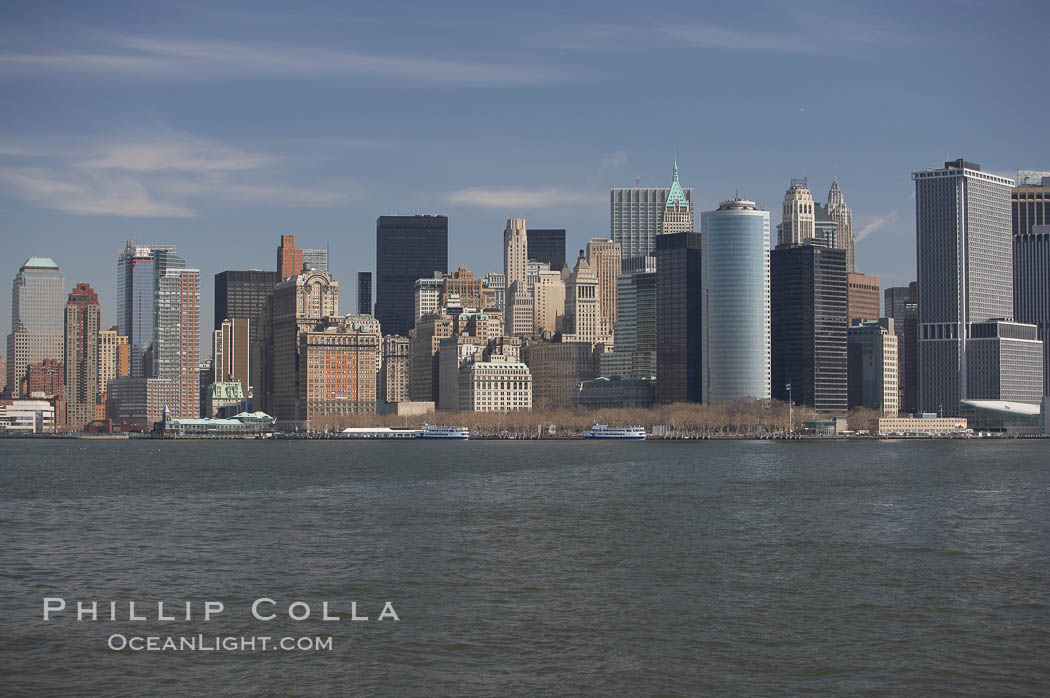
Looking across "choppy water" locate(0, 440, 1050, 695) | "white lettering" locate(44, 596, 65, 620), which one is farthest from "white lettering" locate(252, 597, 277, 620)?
"white lettering" locate(44, 596, 65, 620)

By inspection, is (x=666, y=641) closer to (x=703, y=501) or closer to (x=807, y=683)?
(x=807, y=683)

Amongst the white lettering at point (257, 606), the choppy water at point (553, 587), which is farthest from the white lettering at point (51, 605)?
the white lettering at point (257, 606)

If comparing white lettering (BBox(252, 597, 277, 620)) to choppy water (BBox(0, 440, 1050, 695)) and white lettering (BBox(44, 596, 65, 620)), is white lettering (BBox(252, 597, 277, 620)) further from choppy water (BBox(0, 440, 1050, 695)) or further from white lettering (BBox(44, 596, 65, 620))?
white lettering (BBox(44, 596, 65, 620))

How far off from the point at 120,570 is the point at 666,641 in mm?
24454

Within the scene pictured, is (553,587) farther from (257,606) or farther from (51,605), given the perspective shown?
(51,605)

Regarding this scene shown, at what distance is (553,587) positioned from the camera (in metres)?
50.8

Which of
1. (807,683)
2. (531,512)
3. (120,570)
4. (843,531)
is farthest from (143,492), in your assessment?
(807,683)

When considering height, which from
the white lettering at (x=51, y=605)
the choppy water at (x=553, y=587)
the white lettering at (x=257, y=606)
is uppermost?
the white lettering at (x=51, y=605)

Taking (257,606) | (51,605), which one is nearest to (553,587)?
(257,606)

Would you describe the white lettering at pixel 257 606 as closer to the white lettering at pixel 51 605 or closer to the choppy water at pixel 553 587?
the choppy water at pixel 553 587

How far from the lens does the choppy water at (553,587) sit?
3747 cm

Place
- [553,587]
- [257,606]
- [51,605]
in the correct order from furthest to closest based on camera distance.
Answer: [553,587] → [257,606] → [51,605]

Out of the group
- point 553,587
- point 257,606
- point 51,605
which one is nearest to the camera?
point 51,605

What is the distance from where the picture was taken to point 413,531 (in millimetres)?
70062
